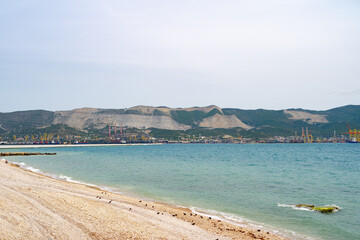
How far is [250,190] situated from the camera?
98.1 feet

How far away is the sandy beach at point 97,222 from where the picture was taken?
13227 mm

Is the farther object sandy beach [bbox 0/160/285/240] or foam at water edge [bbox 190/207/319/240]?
foam at water edge [bbox 190/207/319/240]

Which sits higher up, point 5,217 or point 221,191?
point 5,217

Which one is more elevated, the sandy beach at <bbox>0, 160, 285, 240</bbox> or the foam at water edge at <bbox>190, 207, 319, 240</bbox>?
the sandy beach at <bbox>0, 160, 285, 240</bbox>

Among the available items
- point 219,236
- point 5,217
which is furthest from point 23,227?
point 219,236

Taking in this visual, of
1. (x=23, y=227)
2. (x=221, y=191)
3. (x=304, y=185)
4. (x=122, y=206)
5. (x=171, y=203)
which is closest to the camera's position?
(x=23, y=227)

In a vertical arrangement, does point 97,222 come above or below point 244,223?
above

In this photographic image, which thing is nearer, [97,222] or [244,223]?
→ [97,222]

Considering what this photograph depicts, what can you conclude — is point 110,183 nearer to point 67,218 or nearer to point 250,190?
point 250,190

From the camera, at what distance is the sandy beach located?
13.2 meters

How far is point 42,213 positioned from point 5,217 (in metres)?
1.84

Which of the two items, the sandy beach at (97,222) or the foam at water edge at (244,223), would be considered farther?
the foam at water edge at (244,223)

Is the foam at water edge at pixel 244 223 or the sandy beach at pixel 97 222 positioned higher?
the sandy beach at pixel 97 222

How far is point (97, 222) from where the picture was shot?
49.8ft
